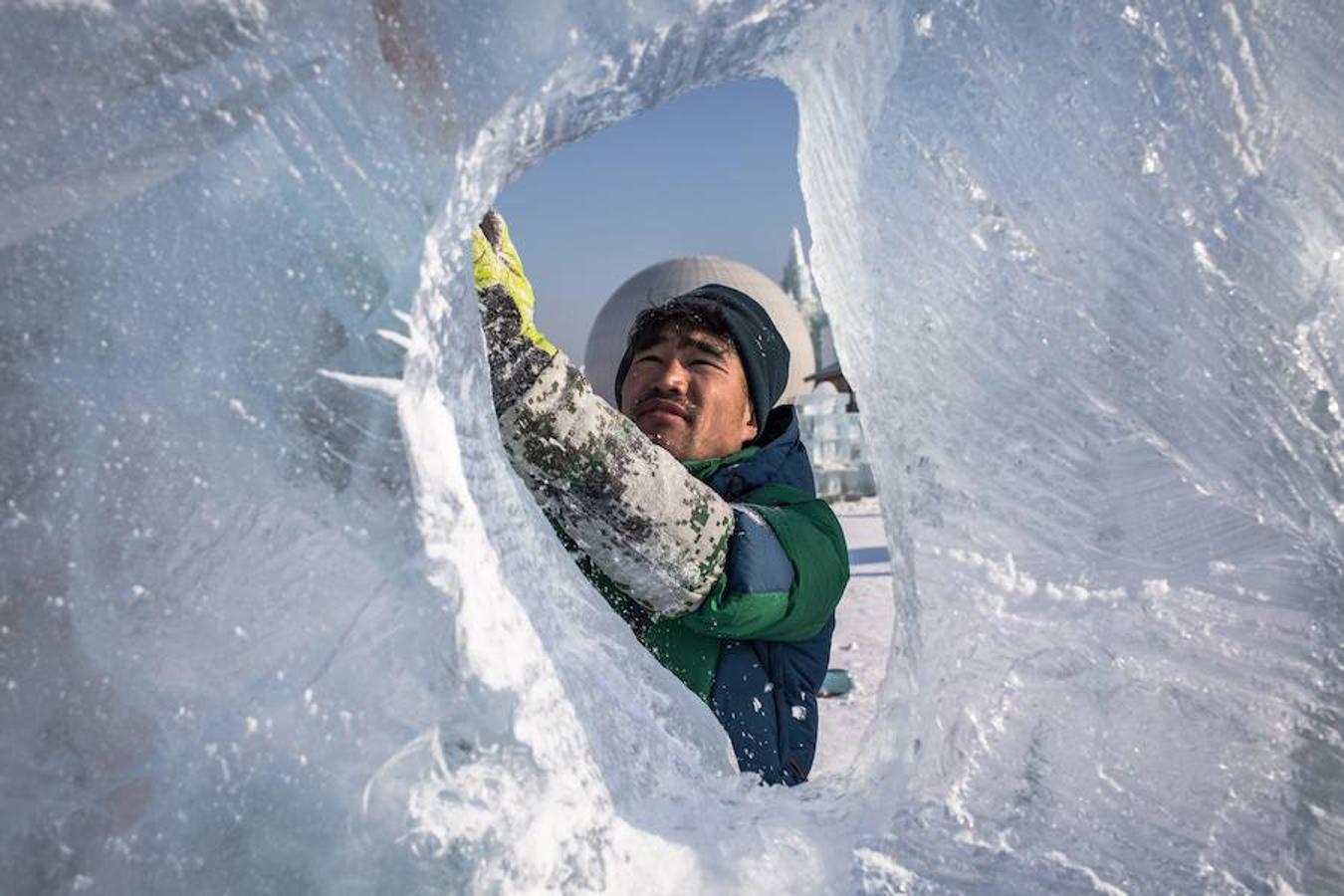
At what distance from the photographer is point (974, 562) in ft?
2.36

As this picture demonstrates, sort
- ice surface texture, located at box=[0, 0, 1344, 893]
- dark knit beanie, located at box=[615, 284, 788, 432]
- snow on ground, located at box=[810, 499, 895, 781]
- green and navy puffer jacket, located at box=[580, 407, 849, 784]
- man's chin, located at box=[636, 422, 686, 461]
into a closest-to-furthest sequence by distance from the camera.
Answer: ice surface texture, located at box=[0, 0, 1344, 893] → green and navy puffer jacket, located at box=[580, 407, 849, 784] → man's chin, located at box=[636, 422, 686, 461] → dark knit beanie, located at box=[615, 284, 788, 432] → snow on ground, located at box=[810, 499, 895, 781]

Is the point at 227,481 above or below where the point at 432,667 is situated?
above

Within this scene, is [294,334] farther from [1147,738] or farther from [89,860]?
[1147,738]

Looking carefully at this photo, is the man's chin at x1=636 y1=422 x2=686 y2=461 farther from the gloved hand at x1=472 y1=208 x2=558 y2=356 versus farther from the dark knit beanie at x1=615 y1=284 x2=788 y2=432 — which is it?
the gloved hand at x1=472 y1=208 x2=558 y2=356

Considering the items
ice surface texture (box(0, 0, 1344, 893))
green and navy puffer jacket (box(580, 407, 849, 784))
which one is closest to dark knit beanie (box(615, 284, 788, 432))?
green and navy puffer jacket (box(580, 407, 849, 784))

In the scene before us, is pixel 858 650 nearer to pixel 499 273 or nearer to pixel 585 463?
pixel 585 463

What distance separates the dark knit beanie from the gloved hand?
0.85 metres

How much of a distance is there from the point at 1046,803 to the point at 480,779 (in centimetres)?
42

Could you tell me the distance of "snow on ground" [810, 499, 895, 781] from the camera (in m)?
3.02

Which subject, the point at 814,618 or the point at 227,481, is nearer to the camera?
the point at 227,481

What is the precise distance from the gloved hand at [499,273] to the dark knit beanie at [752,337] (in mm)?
849

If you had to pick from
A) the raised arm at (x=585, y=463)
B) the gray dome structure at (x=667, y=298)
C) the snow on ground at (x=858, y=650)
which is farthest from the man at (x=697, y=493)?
the gray dome structure at (x=667, y=298)

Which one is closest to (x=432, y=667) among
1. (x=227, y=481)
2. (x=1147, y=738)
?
(x=227, y=481)

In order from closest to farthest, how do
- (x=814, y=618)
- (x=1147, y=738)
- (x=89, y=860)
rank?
(x=89, y=860) < (x=1147, y=738) < (x=814, y=618)
